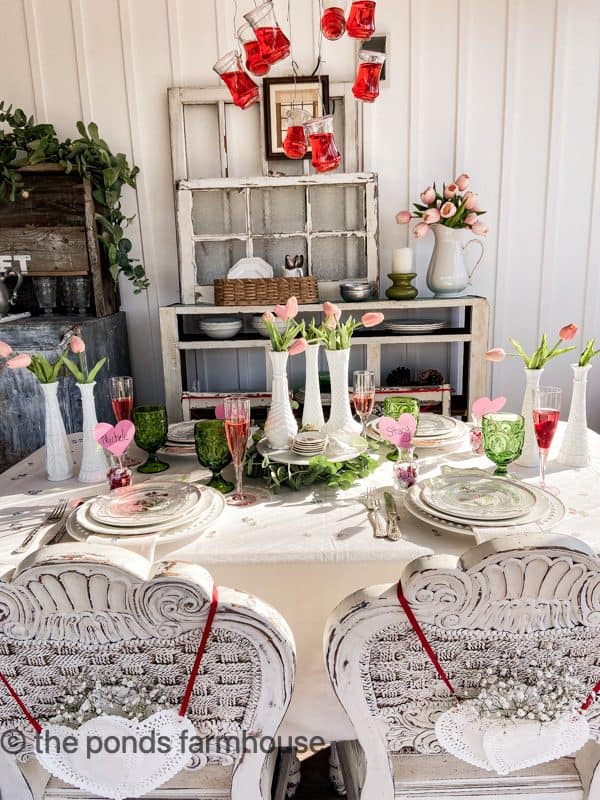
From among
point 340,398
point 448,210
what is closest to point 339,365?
point 340,398

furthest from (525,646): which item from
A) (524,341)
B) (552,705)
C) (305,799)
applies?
(524,341)

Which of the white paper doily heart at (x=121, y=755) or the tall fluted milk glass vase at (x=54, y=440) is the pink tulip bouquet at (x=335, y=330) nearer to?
the tall fluted milk glass vase at (x=54, y=440)

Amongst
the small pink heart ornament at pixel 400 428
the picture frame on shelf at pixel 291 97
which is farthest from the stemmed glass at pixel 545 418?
the picture frame on shelf at pixel 291 97

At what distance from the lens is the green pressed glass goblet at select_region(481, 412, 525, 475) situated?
4.41ft

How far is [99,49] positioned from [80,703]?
2725 millimetres

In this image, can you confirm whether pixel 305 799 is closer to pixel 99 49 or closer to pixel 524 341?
pixel 524 341

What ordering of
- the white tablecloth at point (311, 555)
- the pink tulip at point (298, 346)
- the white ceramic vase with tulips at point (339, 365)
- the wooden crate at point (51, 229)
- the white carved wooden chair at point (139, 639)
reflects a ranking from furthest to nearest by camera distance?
the wooden crate at point (51, 229) < the white ceramic vase with tulips at point (339, 365) < the pink tulip at point (298, 346) < the white tablecloth at point (311, 555) < the white carved wooden chair at point (139, 639)

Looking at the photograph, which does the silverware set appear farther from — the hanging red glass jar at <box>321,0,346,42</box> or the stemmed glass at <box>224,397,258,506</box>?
the hanging red glass jar at <box>321,0,346,42</box>

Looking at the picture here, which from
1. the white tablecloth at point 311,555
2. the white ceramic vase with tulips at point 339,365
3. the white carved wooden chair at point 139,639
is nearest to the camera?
the white carved wooden chair at point 139,639

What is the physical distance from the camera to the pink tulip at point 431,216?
2502 mm

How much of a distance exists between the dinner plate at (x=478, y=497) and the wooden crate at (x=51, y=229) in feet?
6.00

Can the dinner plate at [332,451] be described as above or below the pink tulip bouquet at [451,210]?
below

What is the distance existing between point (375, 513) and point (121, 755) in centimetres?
64

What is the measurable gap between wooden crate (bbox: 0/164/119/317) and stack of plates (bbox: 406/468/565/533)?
1830 millimetres
